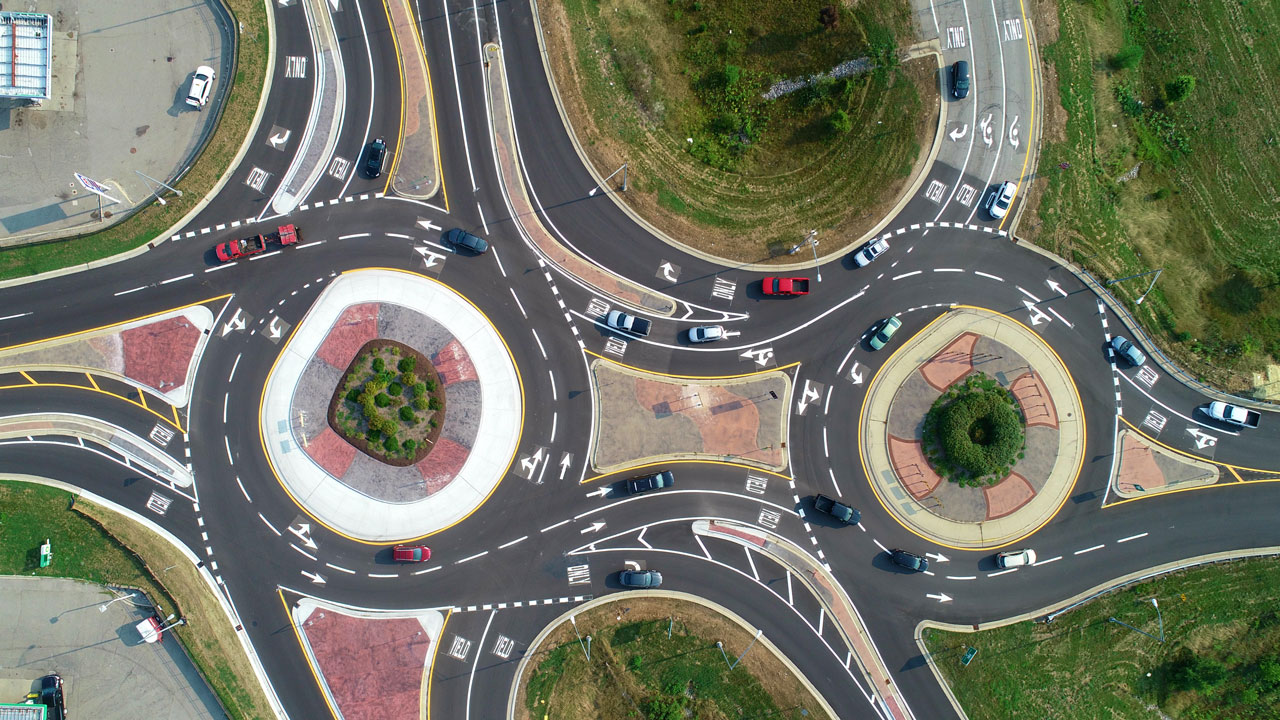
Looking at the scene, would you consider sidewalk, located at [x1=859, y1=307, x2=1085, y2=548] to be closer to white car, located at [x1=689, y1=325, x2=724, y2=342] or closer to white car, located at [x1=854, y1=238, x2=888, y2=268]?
white car, located at [x1=854, y1=238, x2=888, y2=268]

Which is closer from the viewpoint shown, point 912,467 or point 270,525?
point 270,525

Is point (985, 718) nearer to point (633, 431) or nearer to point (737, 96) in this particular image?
point (633, 431)

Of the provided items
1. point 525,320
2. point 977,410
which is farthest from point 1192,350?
point 525,320

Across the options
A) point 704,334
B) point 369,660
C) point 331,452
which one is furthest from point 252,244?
point 704,334

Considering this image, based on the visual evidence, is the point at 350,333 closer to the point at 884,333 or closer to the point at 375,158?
the point at 375,158

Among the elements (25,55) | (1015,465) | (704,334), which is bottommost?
(1015,465)

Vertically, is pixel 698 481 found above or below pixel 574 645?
above
